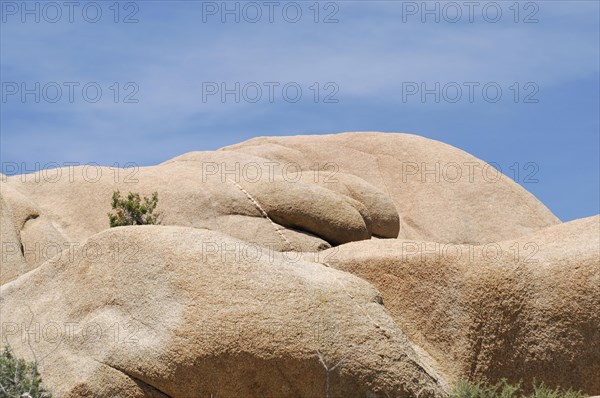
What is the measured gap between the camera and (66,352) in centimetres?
1351

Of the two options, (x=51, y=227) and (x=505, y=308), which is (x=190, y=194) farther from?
(x=505, y=308)

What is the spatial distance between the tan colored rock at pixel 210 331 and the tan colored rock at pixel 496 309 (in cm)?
140

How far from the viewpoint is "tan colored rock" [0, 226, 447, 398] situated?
13047mm

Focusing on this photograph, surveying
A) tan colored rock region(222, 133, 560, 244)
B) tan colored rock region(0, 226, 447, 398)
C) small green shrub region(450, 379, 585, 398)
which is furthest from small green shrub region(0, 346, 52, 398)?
tan colored rock region(222, 133, 560, 244)

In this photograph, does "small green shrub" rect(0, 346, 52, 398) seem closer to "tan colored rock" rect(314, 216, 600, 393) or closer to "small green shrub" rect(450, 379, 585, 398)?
"tan colored rock" rect(314, 216, 600, 393)

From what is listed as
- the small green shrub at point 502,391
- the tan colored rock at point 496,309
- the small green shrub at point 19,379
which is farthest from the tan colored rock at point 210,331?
the tan colored rock at point 496,309

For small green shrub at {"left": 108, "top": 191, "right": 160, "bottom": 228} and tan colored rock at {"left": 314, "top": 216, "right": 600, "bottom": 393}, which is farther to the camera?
small green shrub at {"left": 108, "top": 191, "right": 160, "bottom": 228}

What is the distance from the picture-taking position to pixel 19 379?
1323cm

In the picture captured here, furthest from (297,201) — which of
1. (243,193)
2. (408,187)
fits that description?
(408,187)

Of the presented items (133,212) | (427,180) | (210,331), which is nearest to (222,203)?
(133,212)

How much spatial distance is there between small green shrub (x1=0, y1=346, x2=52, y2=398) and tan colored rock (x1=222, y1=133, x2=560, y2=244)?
893 inches

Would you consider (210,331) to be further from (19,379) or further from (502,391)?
(502,391)

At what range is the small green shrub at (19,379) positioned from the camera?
13062 millimetres

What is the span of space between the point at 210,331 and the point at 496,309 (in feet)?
15.4
